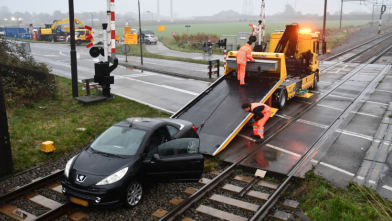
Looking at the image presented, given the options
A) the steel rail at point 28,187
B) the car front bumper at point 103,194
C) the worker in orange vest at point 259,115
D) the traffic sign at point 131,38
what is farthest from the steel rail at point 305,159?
the traffic sign at point 131,38

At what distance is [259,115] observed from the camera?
32.5 ft

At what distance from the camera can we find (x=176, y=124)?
7922mm

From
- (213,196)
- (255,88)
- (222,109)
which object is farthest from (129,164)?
(255,88)

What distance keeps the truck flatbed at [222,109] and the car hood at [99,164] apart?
312cm

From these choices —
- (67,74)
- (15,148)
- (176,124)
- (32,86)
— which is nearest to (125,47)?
(67,74)

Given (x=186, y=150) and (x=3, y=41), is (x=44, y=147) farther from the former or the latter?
(x=3, y=41)

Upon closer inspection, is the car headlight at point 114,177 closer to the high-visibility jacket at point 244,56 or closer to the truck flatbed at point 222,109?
the truck flatbed at point 222,109

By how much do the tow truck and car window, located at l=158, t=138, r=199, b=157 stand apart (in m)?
1.80

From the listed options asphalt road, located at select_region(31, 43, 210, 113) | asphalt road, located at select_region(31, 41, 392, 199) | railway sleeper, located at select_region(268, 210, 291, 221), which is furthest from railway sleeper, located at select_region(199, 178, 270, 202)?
asphalt road, located at select_region(31, 43, 210, 113)

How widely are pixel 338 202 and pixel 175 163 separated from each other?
124 inches

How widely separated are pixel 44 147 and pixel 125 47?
52.7ft

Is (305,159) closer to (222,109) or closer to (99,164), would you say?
(222,109)

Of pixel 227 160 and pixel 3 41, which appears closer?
pixel 227 160

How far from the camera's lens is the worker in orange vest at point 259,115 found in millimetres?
9872
